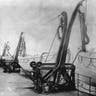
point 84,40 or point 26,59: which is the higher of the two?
point 84,40

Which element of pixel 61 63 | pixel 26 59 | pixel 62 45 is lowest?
pixel 26 59

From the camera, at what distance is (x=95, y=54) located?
1224 centimetres

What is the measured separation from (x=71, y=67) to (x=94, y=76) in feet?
5.59

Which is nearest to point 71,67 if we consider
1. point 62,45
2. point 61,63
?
point 61,63

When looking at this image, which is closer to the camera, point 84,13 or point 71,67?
point 71,67

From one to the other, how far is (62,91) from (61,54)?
2.24m

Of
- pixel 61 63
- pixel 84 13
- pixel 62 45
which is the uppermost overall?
pixel 84 13

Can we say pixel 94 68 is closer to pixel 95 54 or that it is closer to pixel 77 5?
pixel 95 54

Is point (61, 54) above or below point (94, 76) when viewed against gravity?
above

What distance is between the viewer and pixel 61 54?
31.7ft

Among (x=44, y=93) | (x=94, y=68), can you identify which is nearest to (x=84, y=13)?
(x=94, y=68)

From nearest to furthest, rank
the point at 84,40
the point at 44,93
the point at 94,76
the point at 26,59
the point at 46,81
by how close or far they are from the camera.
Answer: the point at 44,93
the point at 46,81
the point at 94,76
the point at 84,40
the point at 26,59

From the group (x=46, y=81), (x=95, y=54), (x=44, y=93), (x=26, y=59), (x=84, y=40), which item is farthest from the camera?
(x=26, y=59)

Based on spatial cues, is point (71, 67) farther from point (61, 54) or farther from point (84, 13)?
point (84, 13)
